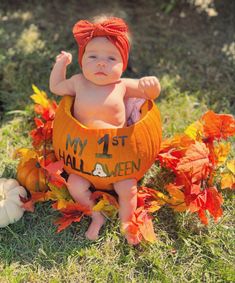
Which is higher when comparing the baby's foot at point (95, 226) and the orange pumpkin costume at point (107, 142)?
the orange pumpkin costume at point (107, 142)

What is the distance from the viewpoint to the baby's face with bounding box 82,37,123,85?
7.73ft

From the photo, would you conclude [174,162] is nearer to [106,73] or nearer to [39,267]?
[106,73]

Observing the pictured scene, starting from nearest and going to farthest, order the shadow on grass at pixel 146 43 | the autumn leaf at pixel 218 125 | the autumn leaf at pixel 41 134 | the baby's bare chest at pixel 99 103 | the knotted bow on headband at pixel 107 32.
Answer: the knotted bow on headband at pixel 107 32 → the baby's bare chest at pixel 99 103 → the autumn leaf at pixel 218 125 → the autumn leaf at pixel 41 134 → the shadow on grass at pixel 146 43

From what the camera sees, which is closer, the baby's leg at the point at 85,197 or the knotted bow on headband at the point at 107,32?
the knotted bow on headband at the point at 107,32

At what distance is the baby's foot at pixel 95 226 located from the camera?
8.09ft

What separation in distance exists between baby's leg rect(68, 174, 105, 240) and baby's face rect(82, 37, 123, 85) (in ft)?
1.72

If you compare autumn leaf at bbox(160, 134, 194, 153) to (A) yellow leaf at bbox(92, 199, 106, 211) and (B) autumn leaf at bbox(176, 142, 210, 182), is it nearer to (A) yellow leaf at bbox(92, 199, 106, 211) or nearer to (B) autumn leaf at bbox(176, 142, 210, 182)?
(B) autumn leaf at bbox(176, 142, 210, 182)

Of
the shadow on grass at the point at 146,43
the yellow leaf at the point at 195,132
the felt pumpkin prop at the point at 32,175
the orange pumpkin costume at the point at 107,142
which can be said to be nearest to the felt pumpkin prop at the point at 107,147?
the orange pumpkin costume at the point at 107,142

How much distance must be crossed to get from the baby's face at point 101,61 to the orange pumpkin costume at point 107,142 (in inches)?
1.1

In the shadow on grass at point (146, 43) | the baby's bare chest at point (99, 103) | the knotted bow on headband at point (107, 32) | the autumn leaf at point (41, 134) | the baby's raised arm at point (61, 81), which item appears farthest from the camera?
the shadow on grass at point (146, 43)

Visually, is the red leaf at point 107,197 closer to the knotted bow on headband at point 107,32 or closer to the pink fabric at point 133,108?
the pink fabric at point 133,108

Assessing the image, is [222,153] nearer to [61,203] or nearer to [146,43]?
[61,203]

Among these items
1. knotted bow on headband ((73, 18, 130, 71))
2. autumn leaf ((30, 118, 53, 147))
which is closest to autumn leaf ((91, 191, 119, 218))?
autumn leaf ((30, 118, 53, 147))

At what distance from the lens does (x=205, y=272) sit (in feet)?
7.76
